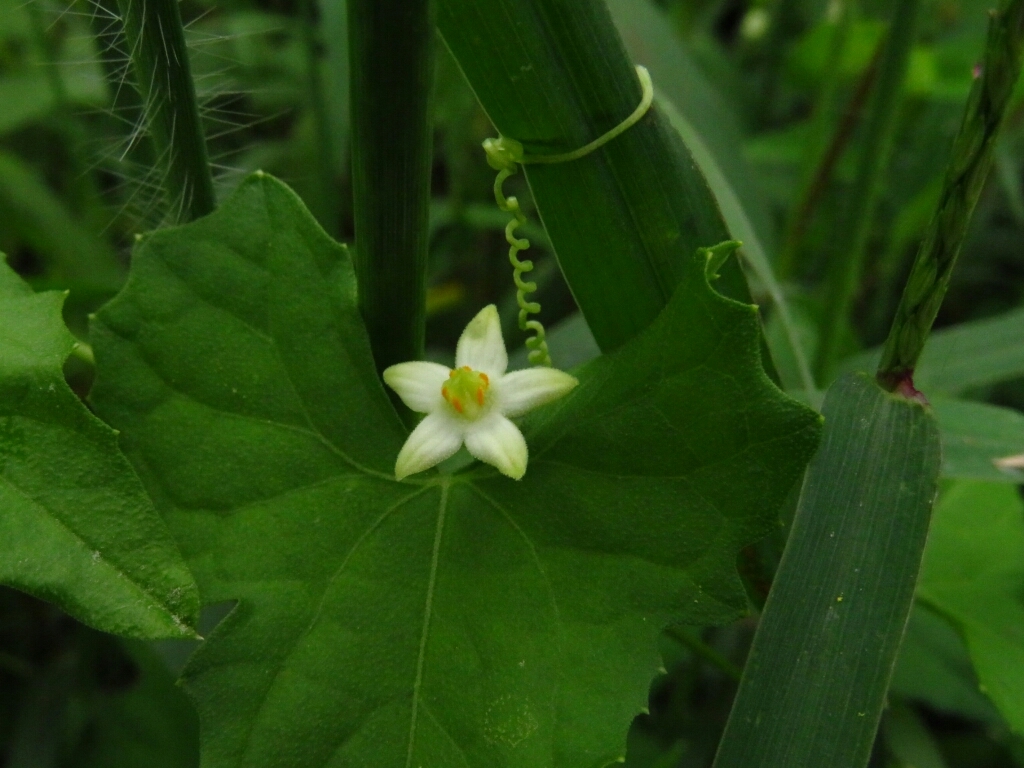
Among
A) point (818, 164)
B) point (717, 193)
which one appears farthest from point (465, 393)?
point (818, 164)

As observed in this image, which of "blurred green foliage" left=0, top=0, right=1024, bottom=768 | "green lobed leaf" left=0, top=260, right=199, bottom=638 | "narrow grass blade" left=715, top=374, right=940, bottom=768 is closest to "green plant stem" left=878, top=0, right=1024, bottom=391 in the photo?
"narrow grass blade" left=715, top=374, right=940, bottom=768

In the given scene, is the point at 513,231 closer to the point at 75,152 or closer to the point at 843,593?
the point at 843,593

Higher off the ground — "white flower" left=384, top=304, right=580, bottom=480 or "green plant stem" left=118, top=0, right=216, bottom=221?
"green plant stem" left=118, top=0, right=216, bottom=221

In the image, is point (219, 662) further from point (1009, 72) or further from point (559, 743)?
point (1009, 72)

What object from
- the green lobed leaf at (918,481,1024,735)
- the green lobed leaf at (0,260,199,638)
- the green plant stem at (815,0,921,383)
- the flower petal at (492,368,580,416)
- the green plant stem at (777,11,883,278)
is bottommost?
the green lobed leaf at (918,481,1024,735)

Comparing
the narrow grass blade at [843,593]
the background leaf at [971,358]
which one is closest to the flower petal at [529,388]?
the narrow grass blade at [843,593]

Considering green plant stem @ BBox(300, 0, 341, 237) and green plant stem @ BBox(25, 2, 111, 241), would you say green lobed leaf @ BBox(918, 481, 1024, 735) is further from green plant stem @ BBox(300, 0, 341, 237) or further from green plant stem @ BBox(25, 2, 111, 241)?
green plant stem @ BBox(25, 2, 111, 241)

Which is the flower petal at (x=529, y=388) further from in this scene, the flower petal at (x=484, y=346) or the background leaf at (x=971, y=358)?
the background leaf at (x=971, y=358)
